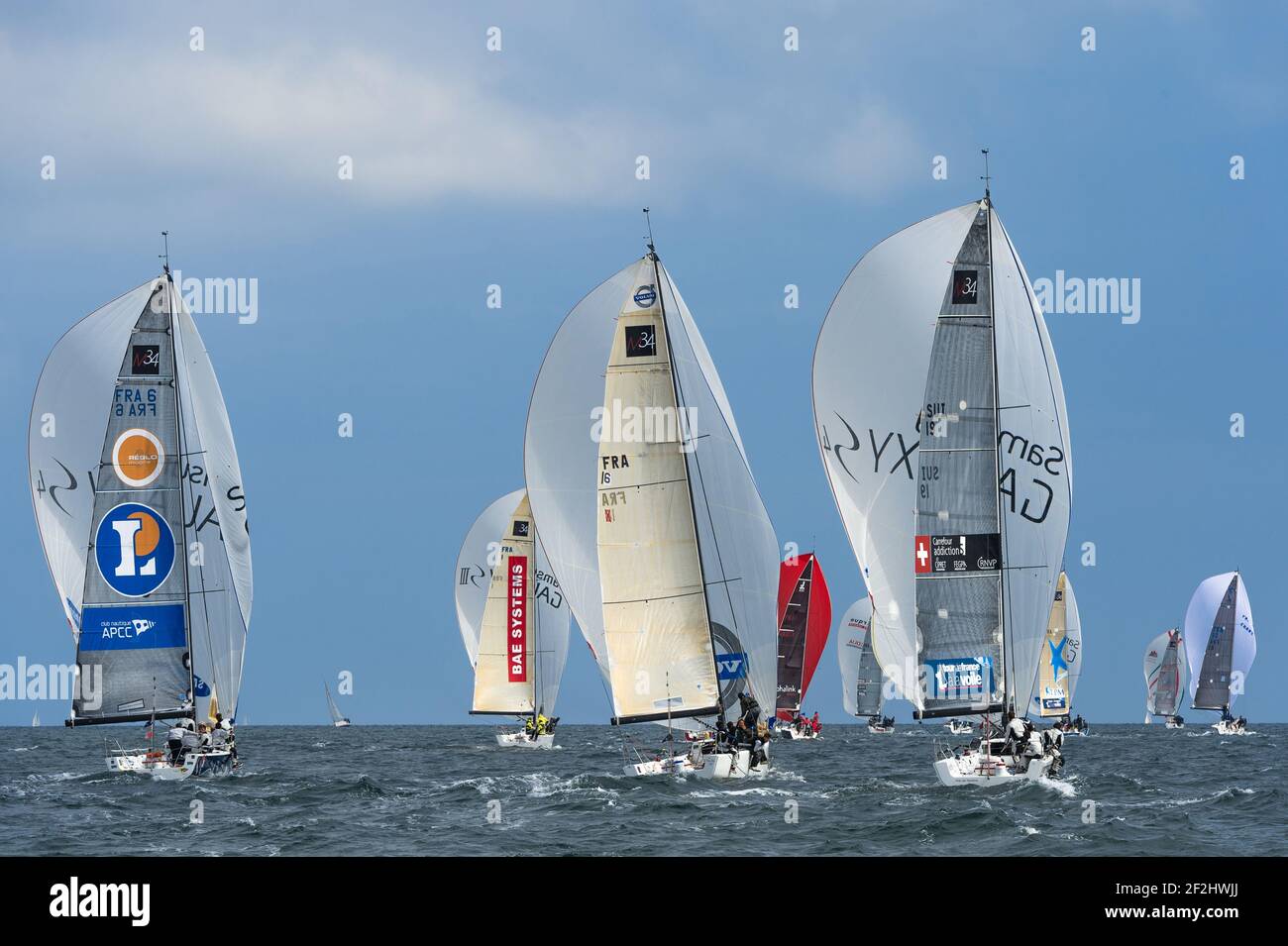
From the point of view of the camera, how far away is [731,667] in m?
28.8

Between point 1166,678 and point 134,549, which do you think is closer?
point 134,549

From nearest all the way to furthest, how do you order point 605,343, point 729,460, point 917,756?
point 729,460
point 605,343
point 917,756

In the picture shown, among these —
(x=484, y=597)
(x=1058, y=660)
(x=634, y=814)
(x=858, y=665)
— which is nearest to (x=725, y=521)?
(x=634, y=814)

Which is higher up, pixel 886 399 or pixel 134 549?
pixel 886 399

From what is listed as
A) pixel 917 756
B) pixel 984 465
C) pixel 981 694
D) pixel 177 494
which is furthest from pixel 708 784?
pixel 917 756

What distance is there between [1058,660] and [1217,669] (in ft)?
65.3

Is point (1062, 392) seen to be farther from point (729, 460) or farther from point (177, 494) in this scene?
point (177, 494)

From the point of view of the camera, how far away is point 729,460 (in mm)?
29062

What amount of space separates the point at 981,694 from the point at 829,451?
500 centimetres

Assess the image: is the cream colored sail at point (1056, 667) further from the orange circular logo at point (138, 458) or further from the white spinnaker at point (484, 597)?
the orange circular logo at point (138, 458)

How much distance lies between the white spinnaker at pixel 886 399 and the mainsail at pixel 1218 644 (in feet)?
194

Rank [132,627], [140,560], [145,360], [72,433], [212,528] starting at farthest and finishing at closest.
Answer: [72,433] → [212,528] → [145,360] → [132,627] → [140,560]

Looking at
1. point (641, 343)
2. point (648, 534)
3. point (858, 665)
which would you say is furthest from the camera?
point (858, 665)

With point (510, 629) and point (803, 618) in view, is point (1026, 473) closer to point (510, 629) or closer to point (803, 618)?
point (803, 618)
